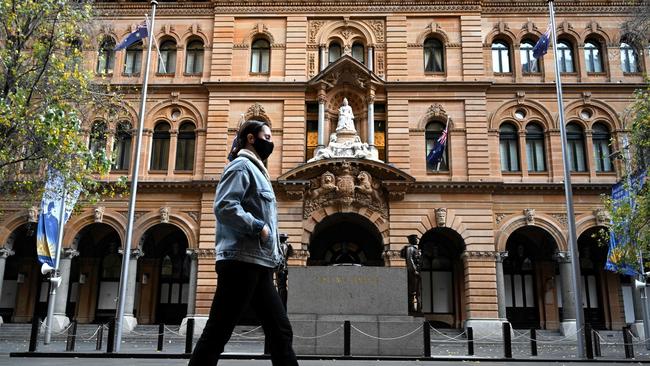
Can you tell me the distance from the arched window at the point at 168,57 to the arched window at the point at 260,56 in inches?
174

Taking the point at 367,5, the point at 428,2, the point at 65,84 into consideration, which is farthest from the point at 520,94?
the point at 65,84

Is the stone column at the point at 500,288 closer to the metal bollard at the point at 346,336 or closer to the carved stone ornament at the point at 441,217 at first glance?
the carved stone ornament at the point at 441,217

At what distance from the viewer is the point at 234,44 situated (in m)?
30.6

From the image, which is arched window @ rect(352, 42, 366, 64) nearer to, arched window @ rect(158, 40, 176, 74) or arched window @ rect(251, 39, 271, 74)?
arched window @ rect(251, 39, 271, 74)

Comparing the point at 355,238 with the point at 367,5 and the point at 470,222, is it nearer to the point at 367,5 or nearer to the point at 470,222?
the point at 470,222

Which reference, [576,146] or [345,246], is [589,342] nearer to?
[576,146]

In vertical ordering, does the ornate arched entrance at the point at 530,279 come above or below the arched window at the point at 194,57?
below

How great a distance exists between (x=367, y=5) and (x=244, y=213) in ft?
90.5

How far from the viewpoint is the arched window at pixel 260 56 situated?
3059 centimetres

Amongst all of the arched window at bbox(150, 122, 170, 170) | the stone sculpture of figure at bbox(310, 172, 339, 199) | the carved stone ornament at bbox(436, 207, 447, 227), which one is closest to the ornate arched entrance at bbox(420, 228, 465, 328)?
the carved stone ornament at bbox(436, 207, 447, 227)

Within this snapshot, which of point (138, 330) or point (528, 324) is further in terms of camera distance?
point (528, 324)

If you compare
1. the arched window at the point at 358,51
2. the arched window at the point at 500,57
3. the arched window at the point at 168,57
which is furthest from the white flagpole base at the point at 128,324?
the arched window at the point at 500,57

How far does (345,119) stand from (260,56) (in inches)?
242

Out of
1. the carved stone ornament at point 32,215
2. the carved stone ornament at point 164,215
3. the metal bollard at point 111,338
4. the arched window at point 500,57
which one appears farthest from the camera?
the arched window at point 500,57
